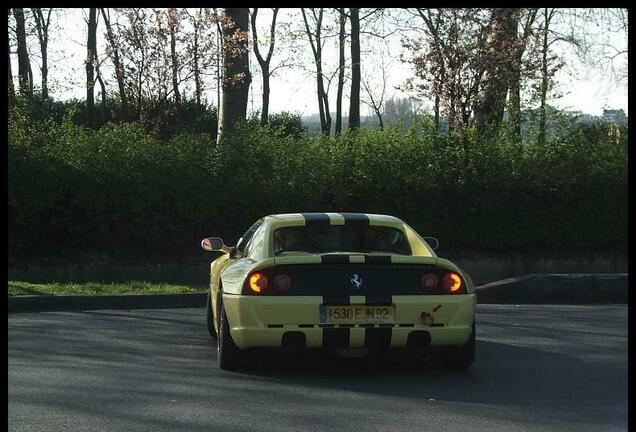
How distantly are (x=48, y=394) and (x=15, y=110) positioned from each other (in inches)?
555

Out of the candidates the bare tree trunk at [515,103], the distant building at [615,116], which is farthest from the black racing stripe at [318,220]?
the distant building at [615,116]

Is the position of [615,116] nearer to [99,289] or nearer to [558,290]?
[558,290]

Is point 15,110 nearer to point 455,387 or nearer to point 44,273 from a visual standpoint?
point 44,273

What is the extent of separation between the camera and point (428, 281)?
28.7 feet

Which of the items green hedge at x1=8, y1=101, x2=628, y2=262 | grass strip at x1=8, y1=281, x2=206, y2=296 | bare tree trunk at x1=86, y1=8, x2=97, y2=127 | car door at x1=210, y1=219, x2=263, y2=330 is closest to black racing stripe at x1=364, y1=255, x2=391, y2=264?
car door at x1=210, y1=219, x2=263, y2=330

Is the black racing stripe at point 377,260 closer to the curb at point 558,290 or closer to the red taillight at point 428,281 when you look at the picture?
the red taillight at point 428,281

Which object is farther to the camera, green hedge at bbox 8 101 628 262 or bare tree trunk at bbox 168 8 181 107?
bare tree trunk at bbox 168 8 181 107

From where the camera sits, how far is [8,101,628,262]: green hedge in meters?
19.8

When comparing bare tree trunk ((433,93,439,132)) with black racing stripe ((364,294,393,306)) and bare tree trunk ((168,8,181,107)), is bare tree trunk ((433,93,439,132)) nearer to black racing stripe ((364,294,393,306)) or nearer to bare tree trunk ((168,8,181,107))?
bare tree trunk ((168,8,181,107))

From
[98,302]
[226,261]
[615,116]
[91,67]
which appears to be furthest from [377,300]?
[91,67]

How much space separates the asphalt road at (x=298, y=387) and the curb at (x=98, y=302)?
2232mm

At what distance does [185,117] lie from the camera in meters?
34.3

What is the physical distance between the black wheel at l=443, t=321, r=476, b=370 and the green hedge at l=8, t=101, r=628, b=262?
11.9m
